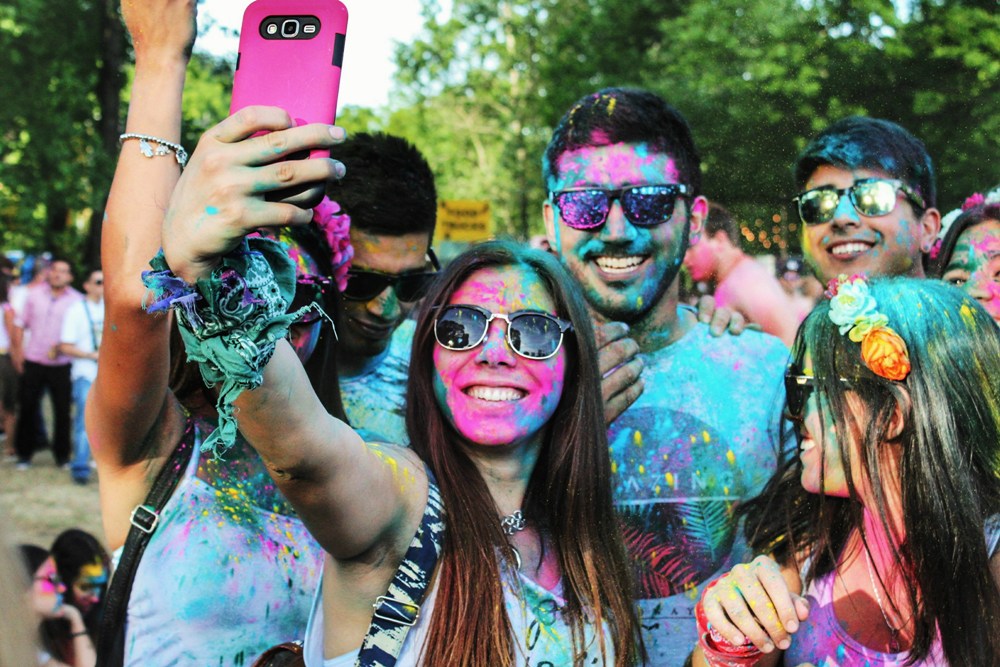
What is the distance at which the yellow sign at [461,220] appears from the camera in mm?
7535

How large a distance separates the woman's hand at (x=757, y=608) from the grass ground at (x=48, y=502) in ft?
19.4

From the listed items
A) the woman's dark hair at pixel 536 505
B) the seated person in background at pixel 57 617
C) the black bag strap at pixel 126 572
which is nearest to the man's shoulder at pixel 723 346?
the woman's dark hair at pixel 536 505

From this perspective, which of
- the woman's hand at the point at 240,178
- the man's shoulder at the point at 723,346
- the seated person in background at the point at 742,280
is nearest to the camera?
the woman's hand at the point at 240,178

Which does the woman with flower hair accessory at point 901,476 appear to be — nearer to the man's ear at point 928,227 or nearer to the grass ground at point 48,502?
the man's ear at point 928,227

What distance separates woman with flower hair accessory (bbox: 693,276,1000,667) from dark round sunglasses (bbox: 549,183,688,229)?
75 centimetres

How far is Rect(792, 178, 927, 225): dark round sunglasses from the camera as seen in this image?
2.69 meters

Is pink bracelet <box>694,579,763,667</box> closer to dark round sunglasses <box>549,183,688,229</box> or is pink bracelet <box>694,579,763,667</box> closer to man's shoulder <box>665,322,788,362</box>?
man's shoulder <box>665,322,788,362</box>

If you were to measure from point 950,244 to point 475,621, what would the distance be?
1959 millimetres

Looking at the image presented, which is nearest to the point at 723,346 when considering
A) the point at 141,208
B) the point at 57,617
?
the point at 141,208

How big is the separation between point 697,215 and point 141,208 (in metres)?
1.73

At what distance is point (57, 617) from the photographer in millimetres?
3291

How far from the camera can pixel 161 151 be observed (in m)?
1.78

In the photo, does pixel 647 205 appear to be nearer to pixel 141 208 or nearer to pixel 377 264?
pixel 377 264

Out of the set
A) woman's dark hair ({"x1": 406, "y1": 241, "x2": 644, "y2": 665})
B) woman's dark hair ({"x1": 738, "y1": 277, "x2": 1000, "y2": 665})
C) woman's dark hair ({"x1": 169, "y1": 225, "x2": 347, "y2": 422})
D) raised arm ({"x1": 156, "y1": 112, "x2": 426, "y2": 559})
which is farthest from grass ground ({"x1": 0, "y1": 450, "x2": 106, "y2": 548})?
woman's dark hair ({"x1": 738, "y1": 277, "x2": 1000, "y2": 665})
